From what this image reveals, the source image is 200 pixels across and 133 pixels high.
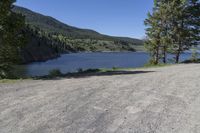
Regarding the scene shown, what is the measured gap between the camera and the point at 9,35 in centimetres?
2094

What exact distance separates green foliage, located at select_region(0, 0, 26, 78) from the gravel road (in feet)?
30.1

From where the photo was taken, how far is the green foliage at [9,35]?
20766mm

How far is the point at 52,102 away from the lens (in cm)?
973

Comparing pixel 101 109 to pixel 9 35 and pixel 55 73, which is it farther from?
pixel 55 73

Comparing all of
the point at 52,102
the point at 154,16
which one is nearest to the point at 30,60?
the point at 154,16

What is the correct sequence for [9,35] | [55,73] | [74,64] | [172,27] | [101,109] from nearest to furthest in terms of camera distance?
[101,109], [9,35], [55,73], [172,27], [74,64]

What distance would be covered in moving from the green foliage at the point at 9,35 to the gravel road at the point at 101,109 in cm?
917

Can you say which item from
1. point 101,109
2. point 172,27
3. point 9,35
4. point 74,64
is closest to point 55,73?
point 9,35

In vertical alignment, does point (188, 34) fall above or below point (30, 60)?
above

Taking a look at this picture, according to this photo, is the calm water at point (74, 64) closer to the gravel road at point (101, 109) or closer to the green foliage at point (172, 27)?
the green foliage at point (172, 27)

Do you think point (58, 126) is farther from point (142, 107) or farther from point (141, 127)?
point (142, 107)

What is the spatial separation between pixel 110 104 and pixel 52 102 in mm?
2043

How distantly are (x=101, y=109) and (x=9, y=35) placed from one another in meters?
14.4

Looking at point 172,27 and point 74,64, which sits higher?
point 172,27
